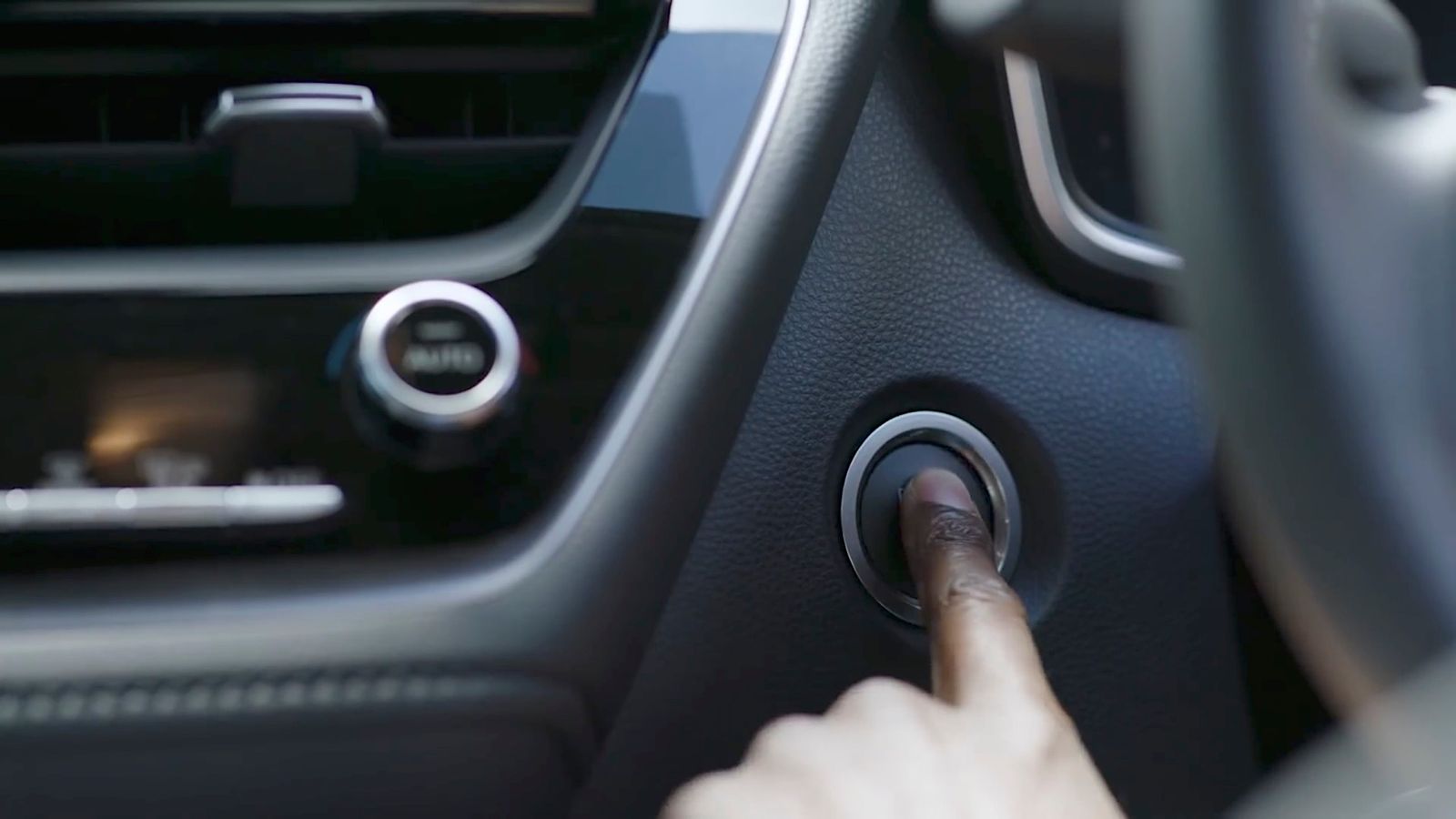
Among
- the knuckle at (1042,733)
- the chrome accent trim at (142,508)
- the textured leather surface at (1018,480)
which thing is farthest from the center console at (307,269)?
the knuckle at (1042,733)

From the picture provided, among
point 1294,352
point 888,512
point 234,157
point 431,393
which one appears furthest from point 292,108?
point 1294,352

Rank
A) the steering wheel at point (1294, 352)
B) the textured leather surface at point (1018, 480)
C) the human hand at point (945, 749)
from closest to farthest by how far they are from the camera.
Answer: the steering wheel at point (1294, 352)
the human hand at point (945, 749)
the textured leather surface at point (1018, 480)

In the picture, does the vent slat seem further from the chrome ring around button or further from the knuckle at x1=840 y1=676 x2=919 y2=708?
the knuckle at x1=840 y1=676 x2=919 y2=708

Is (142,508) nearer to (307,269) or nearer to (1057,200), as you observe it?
(307,269)

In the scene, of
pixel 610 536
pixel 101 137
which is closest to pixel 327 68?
pixel 101 137

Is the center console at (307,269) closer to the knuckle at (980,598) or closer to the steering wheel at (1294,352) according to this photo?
the knuckle at (980,598)

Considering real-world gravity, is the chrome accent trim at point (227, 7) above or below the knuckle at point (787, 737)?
above

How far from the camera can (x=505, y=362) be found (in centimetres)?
69

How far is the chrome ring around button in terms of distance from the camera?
675mm

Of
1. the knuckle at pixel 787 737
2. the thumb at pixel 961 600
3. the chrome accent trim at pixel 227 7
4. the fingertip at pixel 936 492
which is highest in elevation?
the chrome accent trim at pixel 227 7

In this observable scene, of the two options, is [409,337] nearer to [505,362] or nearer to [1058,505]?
[505,362]

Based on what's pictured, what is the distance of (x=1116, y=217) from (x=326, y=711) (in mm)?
464

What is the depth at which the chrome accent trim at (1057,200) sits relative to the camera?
77 cm

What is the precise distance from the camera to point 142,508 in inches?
26.2
